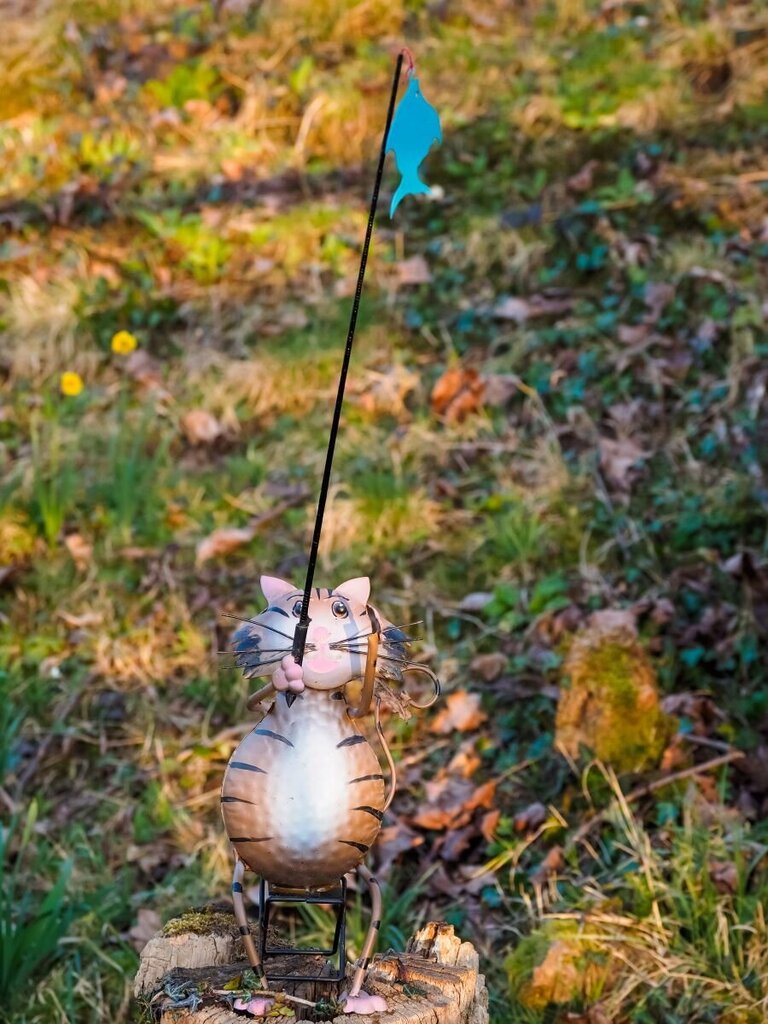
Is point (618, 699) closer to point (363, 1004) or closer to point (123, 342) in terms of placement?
point (363, 1004)

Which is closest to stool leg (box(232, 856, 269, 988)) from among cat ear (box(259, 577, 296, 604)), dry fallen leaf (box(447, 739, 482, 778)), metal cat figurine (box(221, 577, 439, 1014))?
metal cat figurine (box(221, 577, 439, 1014))

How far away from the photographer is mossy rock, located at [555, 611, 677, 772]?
326 centimetres

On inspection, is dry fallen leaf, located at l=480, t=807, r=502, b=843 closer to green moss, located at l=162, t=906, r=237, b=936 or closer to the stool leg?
green moss, located at l=162, t=906, r=237, b=936

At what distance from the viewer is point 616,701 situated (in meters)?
3.26

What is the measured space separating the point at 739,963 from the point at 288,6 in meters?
5.48

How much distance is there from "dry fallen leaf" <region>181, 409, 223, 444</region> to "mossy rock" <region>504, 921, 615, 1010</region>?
264 centimetres

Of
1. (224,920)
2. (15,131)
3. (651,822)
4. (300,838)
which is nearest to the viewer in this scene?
(300,838)

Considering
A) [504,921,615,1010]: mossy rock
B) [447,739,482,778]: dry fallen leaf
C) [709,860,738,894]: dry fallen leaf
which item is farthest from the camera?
[447,739,482,778]: dry fallen leaf

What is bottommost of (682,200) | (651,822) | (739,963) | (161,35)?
(739,963)

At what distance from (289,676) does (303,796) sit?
171 mm

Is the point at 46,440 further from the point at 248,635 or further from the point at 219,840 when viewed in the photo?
the point at 248,635

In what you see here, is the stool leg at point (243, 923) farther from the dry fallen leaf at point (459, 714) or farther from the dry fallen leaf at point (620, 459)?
the dry fallen leaf at point (620, 459)

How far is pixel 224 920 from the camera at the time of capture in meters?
2.22

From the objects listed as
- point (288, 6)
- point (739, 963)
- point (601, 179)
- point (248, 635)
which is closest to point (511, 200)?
point (601, 179)
